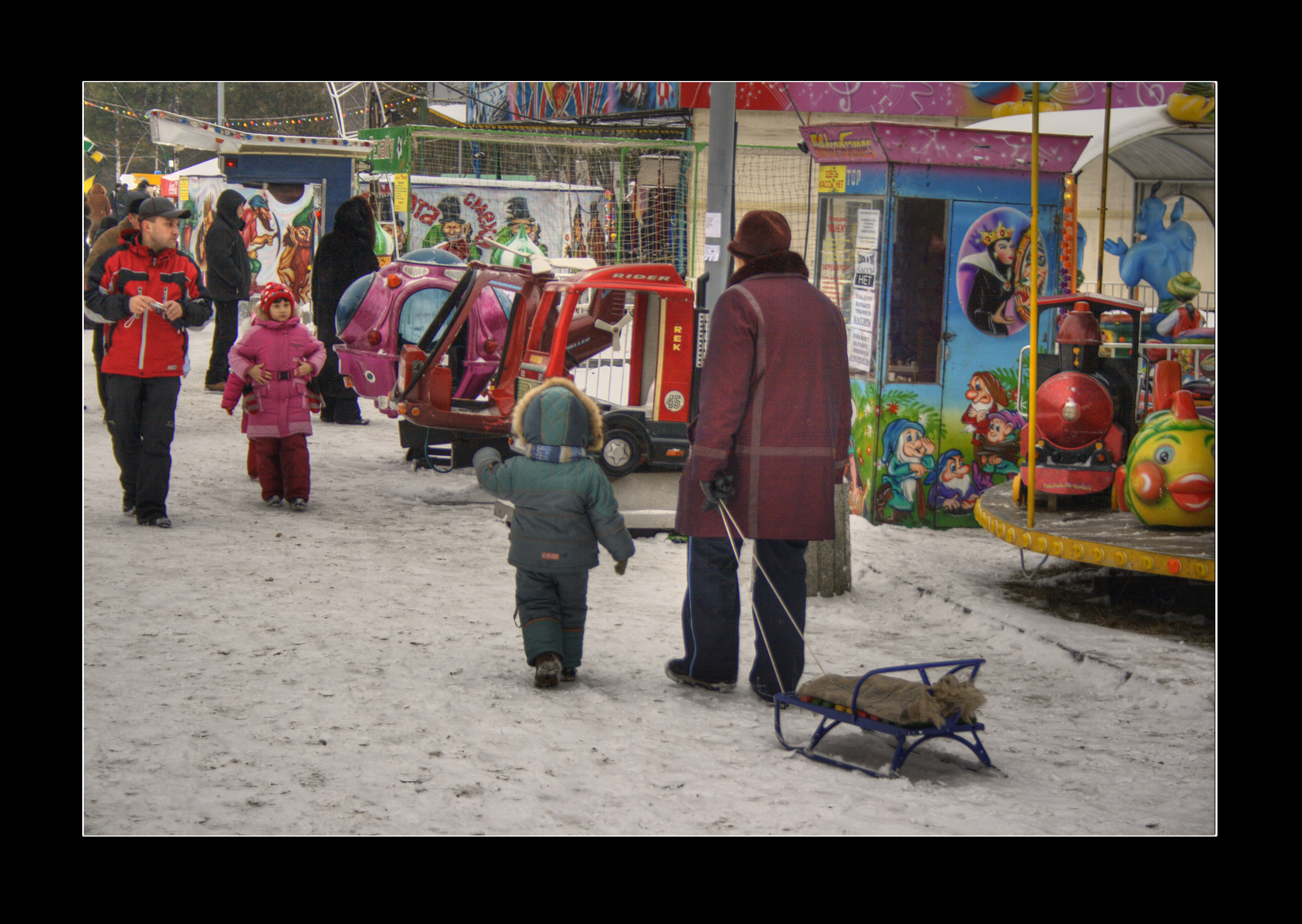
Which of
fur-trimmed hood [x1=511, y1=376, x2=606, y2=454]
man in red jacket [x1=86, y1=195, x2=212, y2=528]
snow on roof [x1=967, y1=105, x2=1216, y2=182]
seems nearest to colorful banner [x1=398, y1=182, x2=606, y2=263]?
snow on roof [x1=967, y1=105, x2=1216, y2=182]

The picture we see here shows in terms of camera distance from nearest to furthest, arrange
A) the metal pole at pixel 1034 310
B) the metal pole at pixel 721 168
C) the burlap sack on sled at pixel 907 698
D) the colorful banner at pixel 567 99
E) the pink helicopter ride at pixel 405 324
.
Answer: the burlap sack on sled at pixel 907 698 < the metal pole at pixel 1034 310 < the metal pole at pixel 721 168 < the pink helicopter ride at pixel 405 324 < the colorful banner at pixel 567 99

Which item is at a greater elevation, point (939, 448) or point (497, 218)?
point (497, 218)

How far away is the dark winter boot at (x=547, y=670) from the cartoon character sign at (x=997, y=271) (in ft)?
14.3

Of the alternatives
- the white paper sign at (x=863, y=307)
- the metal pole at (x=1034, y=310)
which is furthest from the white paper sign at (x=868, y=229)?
the metal pole at (x=1034, y=310)

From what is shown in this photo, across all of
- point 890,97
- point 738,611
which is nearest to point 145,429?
point 738,611

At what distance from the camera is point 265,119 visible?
2636cm

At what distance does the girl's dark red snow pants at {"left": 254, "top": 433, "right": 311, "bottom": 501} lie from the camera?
7711 millimetres

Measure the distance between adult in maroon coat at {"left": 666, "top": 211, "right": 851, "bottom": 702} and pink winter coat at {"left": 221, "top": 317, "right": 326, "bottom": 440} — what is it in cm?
401

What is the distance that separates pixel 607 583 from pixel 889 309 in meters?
2.74

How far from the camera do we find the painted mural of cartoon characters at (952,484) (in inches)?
311

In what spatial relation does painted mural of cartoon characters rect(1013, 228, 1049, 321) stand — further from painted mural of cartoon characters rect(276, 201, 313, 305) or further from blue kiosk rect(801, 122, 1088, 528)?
painted mural of cartoon characters rect(276, 201, 313, 305)

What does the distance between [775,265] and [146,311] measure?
3875mm

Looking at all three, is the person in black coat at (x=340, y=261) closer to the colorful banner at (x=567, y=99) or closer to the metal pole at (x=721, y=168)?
the metal pole at (x=721, y=168)

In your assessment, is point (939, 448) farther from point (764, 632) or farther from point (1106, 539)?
point (764, 632)
